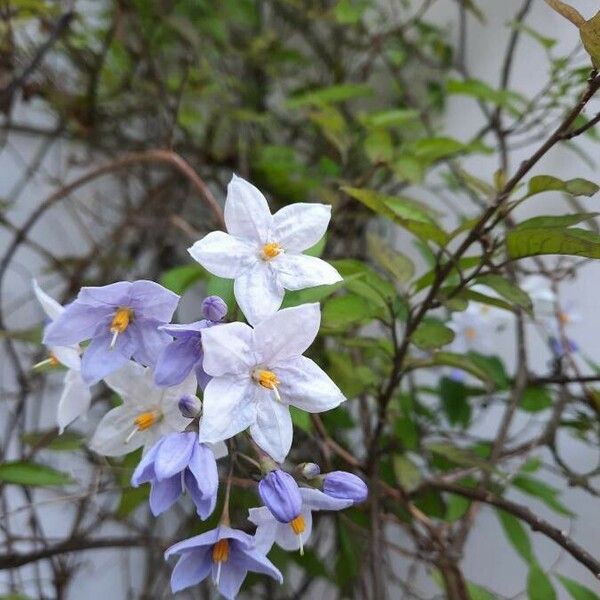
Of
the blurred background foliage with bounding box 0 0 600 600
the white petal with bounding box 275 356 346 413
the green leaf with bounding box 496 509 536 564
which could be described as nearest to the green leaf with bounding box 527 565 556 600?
the blurred background foliage with bounding box 0 0 600 600

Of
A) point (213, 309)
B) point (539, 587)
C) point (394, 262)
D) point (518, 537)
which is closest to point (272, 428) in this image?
point (213, 309)

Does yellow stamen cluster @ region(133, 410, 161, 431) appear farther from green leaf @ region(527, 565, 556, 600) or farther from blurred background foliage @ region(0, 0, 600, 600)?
green leaf @ region(527, 565, 556, 600)

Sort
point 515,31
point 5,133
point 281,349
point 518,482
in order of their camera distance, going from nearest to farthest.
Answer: point 281,349
point 518,482
point 515,31
point 5,133

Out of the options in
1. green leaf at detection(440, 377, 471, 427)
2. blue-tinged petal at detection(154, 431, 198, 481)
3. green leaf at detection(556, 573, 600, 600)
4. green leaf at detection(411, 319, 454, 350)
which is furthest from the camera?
green leaf at detection(440, 377, 471, 427)

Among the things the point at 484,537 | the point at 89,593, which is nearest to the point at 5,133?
the point at 89,593

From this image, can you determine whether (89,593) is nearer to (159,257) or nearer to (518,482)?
(159,257)

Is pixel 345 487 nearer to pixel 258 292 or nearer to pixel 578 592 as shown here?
pixel 258 292

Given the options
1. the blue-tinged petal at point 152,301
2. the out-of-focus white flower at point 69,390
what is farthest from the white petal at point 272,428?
the out-of-focus white flower at point 69,390
